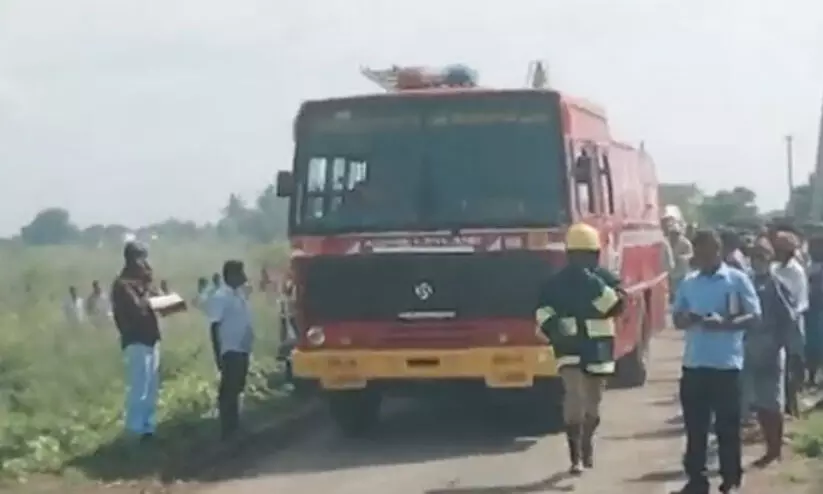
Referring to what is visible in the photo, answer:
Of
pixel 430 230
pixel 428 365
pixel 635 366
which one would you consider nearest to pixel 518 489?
pixel 428 365

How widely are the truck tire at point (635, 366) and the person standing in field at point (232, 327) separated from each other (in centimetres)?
635

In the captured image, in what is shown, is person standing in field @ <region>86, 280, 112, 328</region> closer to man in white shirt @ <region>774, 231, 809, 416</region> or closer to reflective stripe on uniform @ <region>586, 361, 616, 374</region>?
man in white shirt @ <region>774, 231, 809, 416</region>

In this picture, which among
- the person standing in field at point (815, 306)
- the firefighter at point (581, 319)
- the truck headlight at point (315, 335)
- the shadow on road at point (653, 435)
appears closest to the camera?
the firefighter at point (581, 319)

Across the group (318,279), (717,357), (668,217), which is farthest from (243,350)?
(668,217)

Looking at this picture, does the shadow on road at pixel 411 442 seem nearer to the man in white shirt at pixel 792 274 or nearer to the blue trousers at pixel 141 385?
the blue trousers at pixel 141 385

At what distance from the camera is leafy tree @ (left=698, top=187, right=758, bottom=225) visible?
7749 cm

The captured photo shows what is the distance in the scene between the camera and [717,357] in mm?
11281

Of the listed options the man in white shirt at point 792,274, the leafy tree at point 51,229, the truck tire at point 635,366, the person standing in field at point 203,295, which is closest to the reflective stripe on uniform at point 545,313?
the man in white shirt at point 792,274

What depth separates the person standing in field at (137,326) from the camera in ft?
48.4

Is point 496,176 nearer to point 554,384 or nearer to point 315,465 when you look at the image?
point 554,384

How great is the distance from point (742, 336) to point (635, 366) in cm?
952

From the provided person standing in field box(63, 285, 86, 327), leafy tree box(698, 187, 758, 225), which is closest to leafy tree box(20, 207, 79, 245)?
leafy tree box(698, 187, 758, 225)

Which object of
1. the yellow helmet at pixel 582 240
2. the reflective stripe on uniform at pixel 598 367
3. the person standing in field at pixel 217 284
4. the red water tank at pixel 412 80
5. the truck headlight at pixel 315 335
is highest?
the red water tank at pixel 412 80

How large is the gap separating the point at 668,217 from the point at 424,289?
16.8 meters
